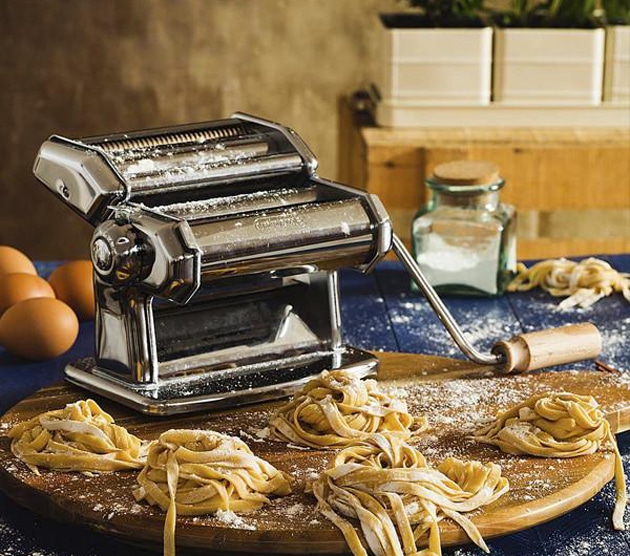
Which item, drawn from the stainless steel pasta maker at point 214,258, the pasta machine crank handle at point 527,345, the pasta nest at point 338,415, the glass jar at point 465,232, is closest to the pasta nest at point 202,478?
the pasta nest at point 338,415

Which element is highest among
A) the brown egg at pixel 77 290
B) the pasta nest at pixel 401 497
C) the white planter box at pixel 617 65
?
the white planter box at pixel 617 65

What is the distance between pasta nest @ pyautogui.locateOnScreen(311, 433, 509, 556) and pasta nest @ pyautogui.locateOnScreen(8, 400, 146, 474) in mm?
246

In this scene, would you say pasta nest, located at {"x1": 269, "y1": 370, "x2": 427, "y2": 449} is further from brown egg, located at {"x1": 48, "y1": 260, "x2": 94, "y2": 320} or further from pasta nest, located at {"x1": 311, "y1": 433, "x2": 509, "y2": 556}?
→ brown egg, located at {"x1": 48, "y1": 260, "x2": 94, "y2": 320}

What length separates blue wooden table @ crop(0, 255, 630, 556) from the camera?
1293 mm

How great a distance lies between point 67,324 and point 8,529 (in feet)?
1.95

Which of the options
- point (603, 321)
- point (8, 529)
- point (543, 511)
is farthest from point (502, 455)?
point (603, 321)

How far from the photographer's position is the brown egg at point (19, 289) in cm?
200

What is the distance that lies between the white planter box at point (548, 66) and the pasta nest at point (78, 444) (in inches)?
83.7

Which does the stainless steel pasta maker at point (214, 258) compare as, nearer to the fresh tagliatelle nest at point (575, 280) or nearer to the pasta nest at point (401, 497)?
the pasta nest at point (401, 497)

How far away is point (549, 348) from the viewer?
1.76 m

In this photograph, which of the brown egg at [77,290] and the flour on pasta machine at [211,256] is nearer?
the flour on pasta machine at [211,256]

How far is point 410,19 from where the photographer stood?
3326mm

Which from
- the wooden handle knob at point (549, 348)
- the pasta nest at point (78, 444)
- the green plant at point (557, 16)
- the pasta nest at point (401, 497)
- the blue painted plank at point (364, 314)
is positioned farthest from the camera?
the green plant at point (557, 16)

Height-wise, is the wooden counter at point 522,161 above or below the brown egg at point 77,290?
below
